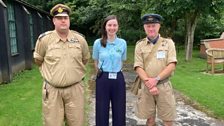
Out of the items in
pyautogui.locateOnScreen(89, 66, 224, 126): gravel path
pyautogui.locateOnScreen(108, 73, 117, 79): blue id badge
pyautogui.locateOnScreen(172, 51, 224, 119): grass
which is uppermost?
pyautogui.locateOnScreen(108, 73, 117, 79): blue id badge

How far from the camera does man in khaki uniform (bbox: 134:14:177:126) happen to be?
15.0 ft

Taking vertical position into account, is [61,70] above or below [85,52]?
below

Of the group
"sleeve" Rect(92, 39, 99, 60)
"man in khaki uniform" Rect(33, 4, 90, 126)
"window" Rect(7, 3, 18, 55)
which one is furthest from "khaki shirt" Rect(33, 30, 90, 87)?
"window" Rect(7, 3, 18, 55)

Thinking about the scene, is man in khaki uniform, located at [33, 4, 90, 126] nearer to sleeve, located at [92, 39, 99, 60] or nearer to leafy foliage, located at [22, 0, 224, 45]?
sleeve, located at [92, 39, 99, 60]

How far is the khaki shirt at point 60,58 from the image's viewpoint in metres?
4.20

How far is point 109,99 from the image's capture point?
16.2ft

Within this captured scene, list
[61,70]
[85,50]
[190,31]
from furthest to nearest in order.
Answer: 1. [190,31]
2. [85,50]
3. [61,70]

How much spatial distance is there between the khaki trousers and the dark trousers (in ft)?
1.61

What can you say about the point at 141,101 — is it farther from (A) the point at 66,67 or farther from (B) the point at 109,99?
(A) the point at 66,67

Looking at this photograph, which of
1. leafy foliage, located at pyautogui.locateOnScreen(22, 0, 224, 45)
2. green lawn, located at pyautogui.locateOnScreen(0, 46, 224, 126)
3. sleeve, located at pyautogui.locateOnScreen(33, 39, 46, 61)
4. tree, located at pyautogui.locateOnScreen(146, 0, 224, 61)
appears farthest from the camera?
leafy foliage, located at pyautogui.locateOnScreen(22, 0, 224, 45)

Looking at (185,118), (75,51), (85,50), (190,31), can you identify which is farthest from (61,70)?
(190,31)

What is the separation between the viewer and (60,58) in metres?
4.20

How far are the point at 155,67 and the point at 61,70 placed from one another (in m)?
1.23

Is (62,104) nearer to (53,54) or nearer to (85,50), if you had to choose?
(53,54)
